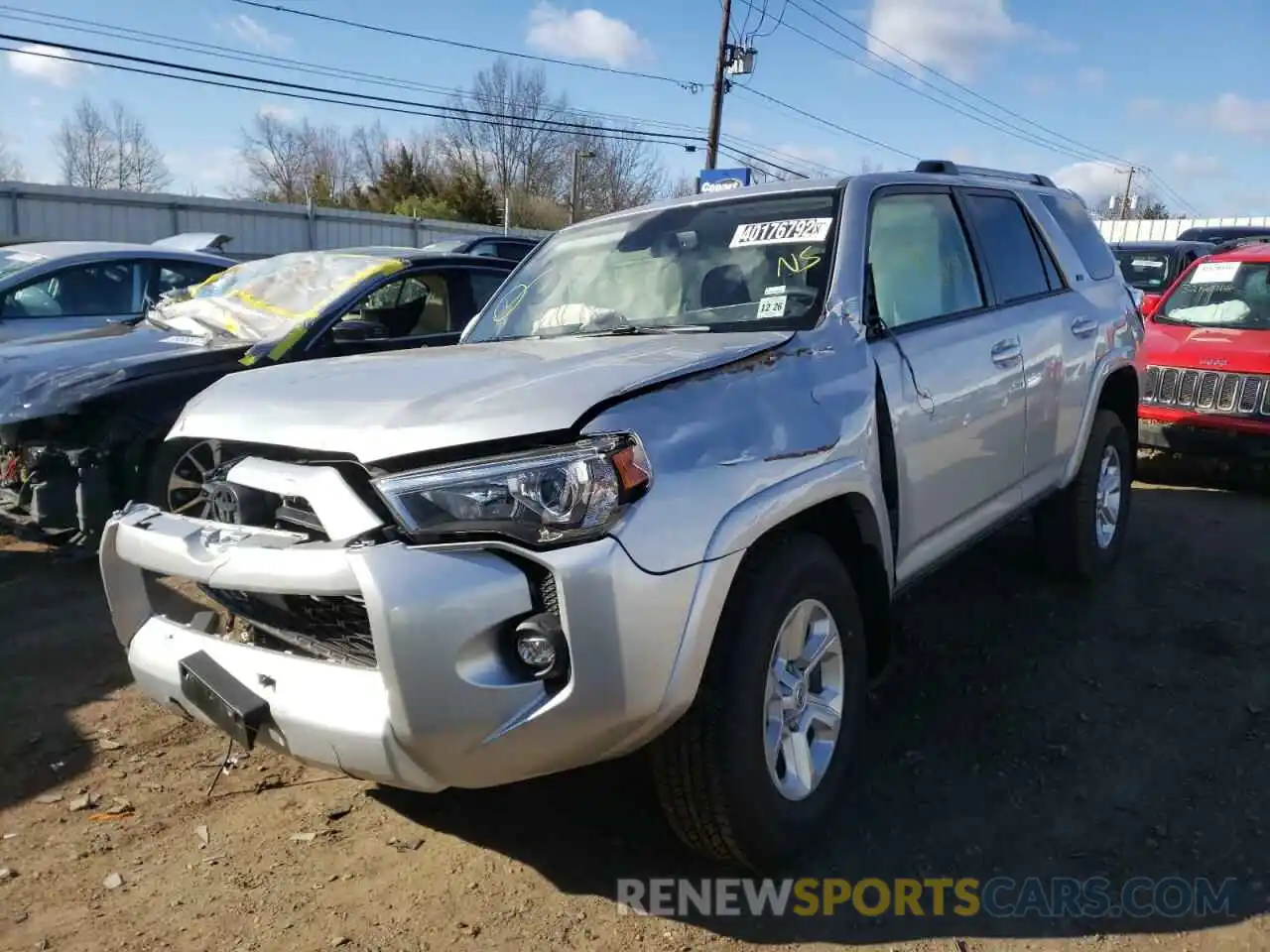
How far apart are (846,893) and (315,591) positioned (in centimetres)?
162

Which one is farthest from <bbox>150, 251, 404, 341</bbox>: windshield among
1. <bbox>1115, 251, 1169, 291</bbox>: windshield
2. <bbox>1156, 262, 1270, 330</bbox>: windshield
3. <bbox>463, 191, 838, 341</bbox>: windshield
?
<bbox>1115, 251, 1169, 291</bbox>: windshield

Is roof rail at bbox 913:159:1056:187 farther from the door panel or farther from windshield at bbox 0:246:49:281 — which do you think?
windshield at bbox 0:246:49:281

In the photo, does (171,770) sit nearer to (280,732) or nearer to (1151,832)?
(280,732)

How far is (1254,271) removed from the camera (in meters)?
8.27

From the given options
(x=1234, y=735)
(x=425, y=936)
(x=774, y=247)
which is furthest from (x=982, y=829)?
(x=774, y=247)

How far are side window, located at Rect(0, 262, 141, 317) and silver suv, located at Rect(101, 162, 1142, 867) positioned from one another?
19.2 feet

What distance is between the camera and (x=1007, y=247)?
14.7 ft

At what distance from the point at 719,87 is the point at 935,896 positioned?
2741 cm

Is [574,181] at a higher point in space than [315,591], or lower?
higher

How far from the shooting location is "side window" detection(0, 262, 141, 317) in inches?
310

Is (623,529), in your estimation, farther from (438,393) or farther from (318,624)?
(318,624)

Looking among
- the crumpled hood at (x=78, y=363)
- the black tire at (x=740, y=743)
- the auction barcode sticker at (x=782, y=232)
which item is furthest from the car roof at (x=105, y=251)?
the black tire at (x=740, y=743)

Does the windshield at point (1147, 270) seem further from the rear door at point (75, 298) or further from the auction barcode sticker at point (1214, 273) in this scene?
the rear door at point (75, 298)

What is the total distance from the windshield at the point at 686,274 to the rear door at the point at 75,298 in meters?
5.08
